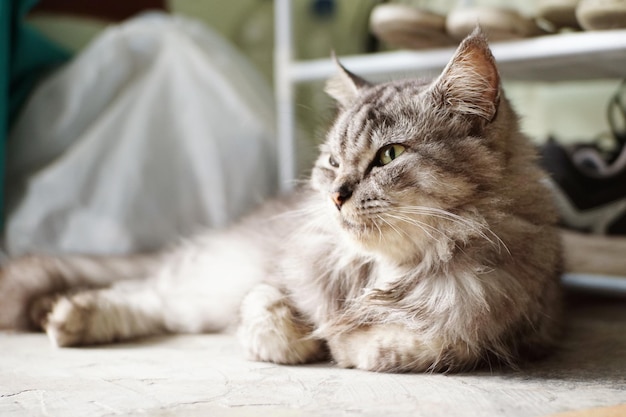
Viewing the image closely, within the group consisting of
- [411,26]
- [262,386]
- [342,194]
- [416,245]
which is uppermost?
[411,26]

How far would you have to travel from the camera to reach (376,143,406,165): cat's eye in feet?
4.20

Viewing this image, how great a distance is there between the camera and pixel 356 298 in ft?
4.50

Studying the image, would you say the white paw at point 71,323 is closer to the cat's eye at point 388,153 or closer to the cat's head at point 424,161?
the cat's head at point 424,161

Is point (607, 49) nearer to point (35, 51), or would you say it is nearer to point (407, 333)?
point (407, 333)

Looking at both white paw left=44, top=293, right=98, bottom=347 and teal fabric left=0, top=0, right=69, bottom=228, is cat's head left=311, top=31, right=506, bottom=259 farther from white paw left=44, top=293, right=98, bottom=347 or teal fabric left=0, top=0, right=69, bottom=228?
teal fabric left=0, top=0, right=69, bottom=228

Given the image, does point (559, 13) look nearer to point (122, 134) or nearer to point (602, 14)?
point (602, 14)

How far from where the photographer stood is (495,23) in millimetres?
1811

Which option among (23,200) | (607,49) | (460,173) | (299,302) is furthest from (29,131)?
(607,49)

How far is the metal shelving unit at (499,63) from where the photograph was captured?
1.74 meters

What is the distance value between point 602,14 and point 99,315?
4.59 ft

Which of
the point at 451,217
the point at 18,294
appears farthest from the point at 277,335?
the point at 18,294

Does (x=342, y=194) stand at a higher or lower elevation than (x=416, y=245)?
higher

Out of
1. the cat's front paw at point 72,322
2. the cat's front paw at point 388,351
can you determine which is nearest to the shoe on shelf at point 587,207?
the cat's front paw at point 388,351

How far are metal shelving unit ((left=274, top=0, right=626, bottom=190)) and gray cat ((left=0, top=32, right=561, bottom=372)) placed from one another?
49 cm
